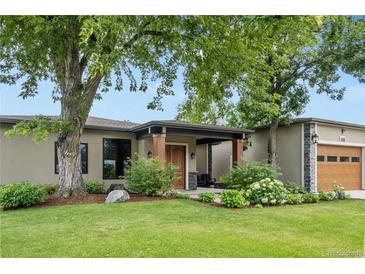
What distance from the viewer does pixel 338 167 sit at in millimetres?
15250

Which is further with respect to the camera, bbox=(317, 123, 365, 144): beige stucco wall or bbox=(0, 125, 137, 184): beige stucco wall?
bbox=(317, 123, 365, 144): beige stucco wall

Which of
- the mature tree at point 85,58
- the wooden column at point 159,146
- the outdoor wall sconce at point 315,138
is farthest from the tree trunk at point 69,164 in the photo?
the outdoor wall sconce at point 315,138

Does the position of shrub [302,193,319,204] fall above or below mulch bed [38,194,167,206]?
below

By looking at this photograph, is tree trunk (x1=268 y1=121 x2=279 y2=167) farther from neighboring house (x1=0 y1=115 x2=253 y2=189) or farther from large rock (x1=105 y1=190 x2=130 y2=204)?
large rock (x1=105 y1=190 x2=130 y2=204)

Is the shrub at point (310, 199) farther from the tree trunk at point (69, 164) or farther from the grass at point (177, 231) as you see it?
the tree trunk at point (69, 164)

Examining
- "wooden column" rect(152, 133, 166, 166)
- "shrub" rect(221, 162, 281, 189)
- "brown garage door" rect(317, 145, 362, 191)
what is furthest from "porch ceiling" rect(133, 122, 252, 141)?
"brown garage door" rect(317, 145, 362, 191)

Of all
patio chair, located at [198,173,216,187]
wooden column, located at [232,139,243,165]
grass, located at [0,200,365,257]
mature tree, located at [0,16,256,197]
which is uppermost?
mature tree, located at [0,16,256,197]

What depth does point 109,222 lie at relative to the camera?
662 cm

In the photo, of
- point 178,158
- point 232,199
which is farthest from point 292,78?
point 232,199

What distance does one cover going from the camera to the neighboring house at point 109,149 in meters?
11.8

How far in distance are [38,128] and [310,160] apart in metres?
10.4

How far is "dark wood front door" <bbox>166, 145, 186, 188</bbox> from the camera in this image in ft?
48.2
